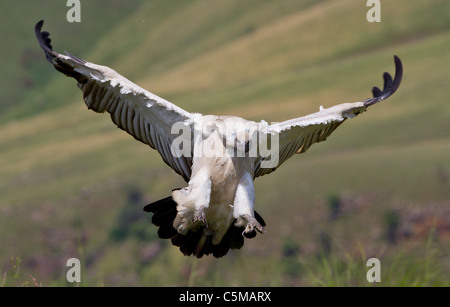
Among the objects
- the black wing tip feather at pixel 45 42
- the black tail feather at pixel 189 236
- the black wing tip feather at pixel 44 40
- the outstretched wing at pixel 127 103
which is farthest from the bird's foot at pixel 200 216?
the black wing tip feather at pixel 44 40

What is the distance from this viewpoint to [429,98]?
71375 millimetres

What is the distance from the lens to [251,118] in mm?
73000

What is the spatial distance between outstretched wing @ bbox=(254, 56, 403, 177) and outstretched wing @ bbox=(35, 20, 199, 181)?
0.88 meters

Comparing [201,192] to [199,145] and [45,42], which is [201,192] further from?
[45,42]

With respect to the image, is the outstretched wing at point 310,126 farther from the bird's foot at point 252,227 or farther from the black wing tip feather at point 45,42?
the black wing tip feather at point 45,42

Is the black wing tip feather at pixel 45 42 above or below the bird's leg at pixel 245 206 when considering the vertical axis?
above

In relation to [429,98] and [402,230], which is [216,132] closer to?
[402,230]

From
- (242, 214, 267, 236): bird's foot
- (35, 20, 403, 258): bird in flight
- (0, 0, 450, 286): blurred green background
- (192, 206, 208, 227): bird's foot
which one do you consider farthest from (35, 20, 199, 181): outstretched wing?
(0, 0, 450, 286): blurred green background

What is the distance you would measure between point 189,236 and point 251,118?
210ft

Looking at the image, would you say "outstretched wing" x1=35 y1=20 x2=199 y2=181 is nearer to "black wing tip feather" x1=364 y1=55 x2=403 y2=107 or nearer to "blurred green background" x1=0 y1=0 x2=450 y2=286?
"blurred green background" x1=0 y1=0 x2=450 y2=286

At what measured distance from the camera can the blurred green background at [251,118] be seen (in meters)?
52.8

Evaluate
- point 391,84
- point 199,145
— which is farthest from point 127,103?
point 391,84

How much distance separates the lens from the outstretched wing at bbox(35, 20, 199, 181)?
336 inches
